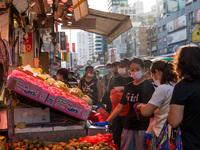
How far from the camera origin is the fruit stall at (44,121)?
3.57 m

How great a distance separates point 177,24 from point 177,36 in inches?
113

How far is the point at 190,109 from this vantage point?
8.10 ft

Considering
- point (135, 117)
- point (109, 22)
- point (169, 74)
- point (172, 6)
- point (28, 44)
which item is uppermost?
point (172, 6)

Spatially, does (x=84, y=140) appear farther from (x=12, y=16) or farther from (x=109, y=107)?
(x=109, y=107)

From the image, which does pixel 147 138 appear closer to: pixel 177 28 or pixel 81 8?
pixel 81 8

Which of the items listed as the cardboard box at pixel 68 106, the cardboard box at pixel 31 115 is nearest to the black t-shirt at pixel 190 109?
the cardboard box at pixel 68 106

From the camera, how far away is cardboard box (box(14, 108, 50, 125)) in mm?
3997

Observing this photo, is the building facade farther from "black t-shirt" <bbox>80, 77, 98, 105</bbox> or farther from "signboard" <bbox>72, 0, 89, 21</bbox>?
"signboard" <bbox>72, 0, 89, 21</bbox>

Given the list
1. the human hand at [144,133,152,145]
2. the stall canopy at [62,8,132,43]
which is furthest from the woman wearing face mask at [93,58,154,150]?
the stall canopy at [62,8,132,43]

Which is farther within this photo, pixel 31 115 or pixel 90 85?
pixel 90 85

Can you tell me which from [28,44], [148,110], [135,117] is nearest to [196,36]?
[28,44]

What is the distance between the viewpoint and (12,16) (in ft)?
18.5

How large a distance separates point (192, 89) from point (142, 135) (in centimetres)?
206

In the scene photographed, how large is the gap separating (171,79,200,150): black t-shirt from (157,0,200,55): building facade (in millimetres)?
48803
